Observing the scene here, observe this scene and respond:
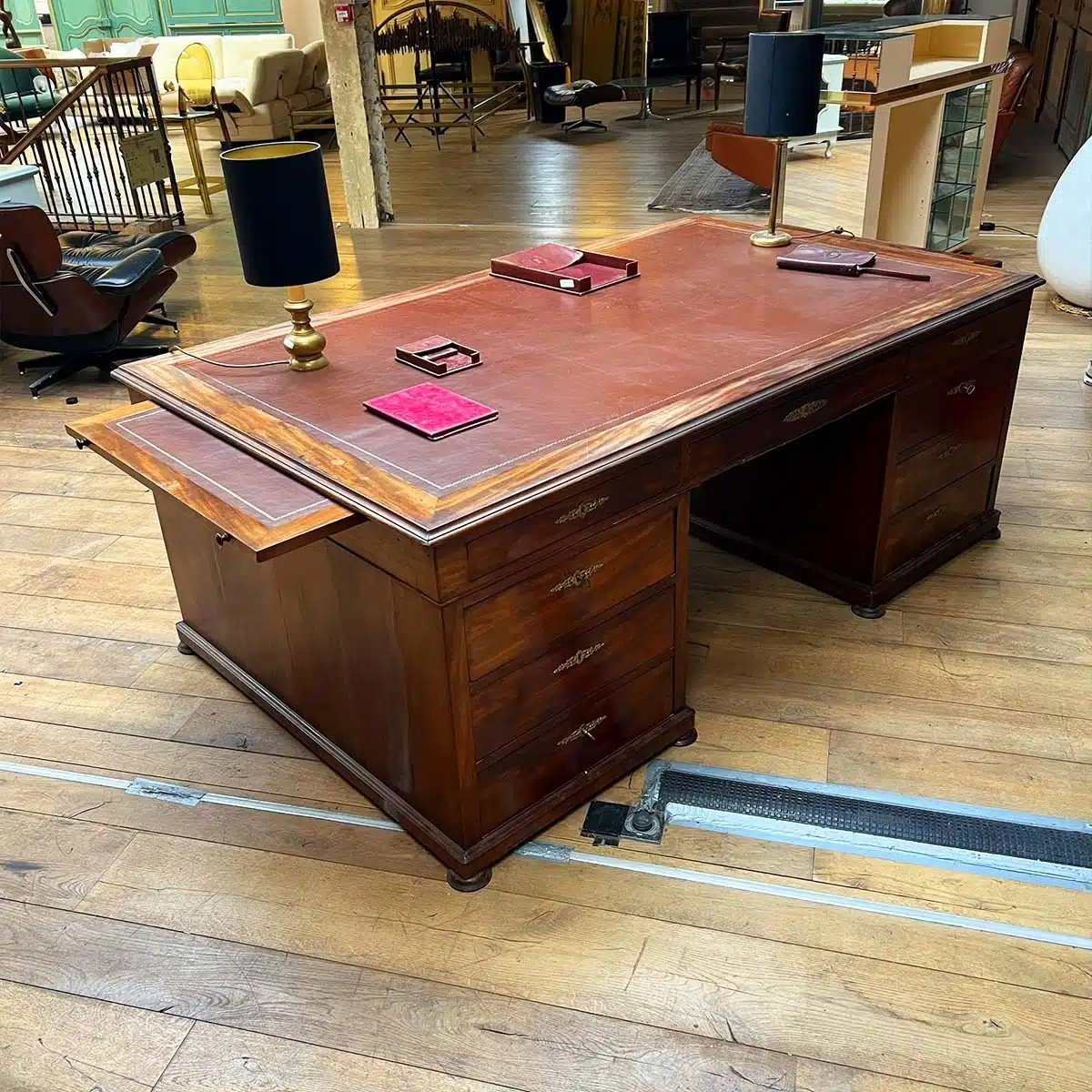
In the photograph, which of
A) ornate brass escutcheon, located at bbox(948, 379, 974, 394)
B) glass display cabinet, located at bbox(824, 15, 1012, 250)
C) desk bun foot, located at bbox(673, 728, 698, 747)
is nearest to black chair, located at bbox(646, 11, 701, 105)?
glass display cabinet, located at bbox(824, 15, 1012, 250)

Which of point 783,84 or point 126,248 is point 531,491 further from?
point 126,248

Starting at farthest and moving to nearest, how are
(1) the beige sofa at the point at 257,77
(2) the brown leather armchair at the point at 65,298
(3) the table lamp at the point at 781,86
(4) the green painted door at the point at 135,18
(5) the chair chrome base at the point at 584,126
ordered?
(4) the green painted door at the point at 135,18 < (5) the chair chrome base at the point at 584,126 < (1) the beige sofa at the point at 257,77 < (2) the brown leather armchair at the point at 65,298 < (3) the table lamp at the point at 781,86

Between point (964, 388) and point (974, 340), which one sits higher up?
point (974, 340)

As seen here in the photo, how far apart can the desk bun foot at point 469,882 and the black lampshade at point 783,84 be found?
200cm

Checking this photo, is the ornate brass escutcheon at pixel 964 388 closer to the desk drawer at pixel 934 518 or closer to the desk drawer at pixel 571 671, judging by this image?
Answer: the desk drawer at pixel 934 518

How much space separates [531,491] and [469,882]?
753mm

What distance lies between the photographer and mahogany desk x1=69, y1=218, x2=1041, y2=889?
5.86 ft

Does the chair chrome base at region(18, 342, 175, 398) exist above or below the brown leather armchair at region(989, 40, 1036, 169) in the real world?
below

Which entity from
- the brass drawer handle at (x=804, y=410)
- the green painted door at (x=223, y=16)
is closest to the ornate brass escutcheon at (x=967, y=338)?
the brass drawer handle at (x=804, y=410)

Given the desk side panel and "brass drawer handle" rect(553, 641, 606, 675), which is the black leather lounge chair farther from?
"brass drawer handle" rect(553, 641, 606, 675)

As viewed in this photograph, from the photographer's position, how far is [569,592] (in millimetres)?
1918

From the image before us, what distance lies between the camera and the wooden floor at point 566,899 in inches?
65.3

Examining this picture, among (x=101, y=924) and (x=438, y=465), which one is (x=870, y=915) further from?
(x=101, y=924)

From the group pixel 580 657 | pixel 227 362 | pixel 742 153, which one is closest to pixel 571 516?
pixel 580 657
